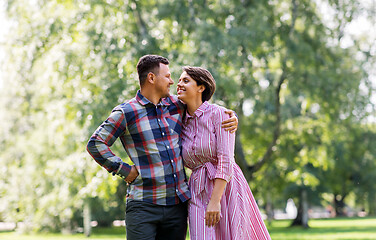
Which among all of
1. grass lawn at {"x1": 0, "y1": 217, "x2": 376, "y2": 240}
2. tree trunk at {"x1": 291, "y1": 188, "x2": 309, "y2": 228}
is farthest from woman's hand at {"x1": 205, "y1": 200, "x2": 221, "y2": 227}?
tree trunk at {"x1": 291, "y1": 188, "x2": 309, "y2": 228}

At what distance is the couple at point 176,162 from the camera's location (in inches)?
128

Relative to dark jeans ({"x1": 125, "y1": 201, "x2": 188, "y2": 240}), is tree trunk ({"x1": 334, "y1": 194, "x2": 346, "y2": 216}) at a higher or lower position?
lower

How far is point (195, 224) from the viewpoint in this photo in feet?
10.9

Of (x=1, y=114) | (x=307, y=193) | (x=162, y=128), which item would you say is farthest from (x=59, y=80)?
(x=307, y=193)

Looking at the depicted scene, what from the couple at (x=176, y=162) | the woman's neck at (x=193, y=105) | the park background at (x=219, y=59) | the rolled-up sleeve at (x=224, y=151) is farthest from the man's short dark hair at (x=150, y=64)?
the park background at (x=219, y=59)

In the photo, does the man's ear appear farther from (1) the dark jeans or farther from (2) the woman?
(1) the dark jeans

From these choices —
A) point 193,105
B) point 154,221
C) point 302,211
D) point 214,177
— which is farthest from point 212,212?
point 302,211

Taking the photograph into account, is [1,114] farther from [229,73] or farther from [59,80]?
[229,73]

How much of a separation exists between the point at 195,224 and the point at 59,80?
9.99 metres

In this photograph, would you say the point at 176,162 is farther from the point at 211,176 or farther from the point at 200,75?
the point at 200,75

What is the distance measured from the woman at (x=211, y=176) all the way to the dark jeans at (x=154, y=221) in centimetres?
8

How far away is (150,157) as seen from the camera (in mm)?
3293

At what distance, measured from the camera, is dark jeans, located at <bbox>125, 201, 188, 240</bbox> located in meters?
3.22

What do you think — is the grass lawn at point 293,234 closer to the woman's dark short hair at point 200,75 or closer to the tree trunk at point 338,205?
the woman's dark short hair at point 200,75
